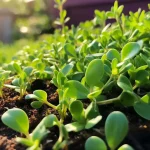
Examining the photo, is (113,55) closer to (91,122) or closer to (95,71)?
(95,71)

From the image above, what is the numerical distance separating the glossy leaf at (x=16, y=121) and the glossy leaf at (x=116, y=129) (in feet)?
0.48

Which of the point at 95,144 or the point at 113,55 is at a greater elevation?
the point at 113,55

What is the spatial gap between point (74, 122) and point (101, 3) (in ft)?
9.82

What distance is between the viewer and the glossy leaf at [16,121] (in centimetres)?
68

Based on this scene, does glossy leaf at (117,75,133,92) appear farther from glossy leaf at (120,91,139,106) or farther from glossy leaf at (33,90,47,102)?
glossy leaf at (33,90,47,102)

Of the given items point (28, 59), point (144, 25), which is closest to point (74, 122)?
point (144, 25)

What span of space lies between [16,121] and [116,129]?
0.18 m

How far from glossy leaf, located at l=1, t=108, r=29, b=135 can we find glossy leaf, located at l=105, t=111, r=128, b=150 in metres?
0.15

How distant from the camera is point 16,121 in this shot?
686 millimetres

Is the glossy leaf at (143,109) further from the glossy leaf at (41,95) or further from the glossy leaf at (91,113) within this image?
the glossy leaf at (41,95)

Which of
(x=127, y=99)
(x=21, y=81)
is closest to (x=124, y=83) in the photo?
(x=127, y=99)

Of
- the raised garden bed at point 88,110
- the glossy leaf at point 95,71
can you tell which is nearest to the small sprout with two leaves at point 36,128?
the raised garden bed at point 88,110

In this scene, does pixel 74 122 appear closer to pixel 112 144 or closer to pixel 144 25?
pixel 112 144

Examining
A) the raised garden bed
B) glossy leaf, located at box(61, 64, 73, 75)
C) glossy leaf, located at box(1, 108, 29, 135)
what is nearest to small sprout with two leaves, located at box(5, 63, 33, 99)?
the raised garden bed
